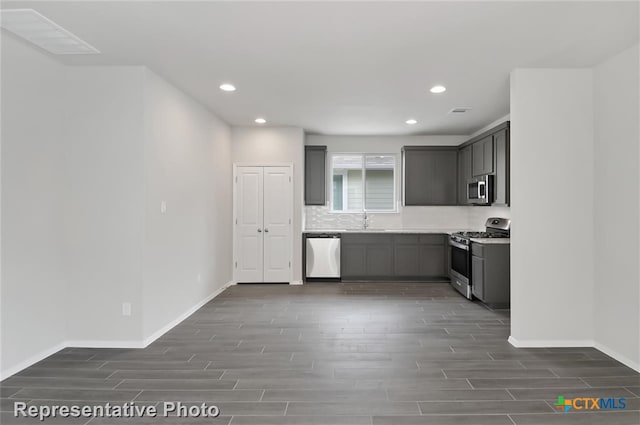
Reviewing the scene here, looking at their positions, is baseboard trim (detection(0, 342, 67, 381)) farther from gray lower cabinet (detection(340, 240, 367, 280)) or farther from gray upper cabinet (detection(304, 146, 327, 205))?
gray upper cabinet (detection(304, 146, 327, 205))

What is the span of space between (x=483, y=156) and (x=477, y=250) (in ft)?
4.97

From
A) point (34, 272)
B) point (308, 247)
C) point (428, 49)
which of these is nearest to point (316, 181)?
point (308, 247)

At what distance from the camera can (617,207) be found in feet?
10.4

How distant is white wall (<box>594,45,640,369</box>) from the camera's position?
2986mm

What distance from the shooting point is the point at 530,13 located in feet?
8.04

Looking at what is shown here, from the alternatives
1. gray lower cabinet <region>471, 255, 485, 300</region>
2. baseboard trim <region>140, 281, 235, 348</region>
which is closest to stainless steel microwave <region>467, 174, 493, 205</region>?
gray lower cabinet <region>471, 255, 485, 300</region>

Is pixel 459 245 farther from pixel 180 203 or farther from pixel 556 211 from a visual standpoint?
pixel 180 203

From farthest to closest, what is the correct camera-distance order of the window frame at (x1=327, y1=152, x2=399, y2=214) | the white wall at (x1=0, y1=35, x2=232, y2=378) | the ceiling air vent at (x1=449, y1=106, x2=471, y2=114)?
1. the window frame at (x1=327, y1=152, x2=399, y2=214)
2. the ceiling air vent at (x1=449, y1=106, x2=471, y2=114)
3. the white wall at (x1=0, y1=35, x2=232, y2=378)

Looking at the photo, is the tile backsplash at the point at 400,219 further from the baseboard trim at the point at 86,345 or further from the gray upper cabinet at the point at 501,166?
the baseboard trim at the point at 86,345

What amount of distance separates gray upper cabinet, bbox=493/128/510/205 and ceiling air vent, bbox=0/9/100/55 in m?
4.63

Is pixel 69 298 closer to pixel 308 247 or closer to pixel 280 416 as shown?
pixel 280 416

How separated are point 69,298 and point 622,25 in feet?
16.6

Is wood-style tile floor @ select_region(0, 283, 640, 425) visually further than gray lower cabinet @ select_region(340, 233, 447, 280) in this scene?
No

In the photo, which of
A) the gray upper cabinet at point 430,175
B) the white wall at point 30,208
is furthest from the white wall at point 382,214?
the white wall at point 30,208
